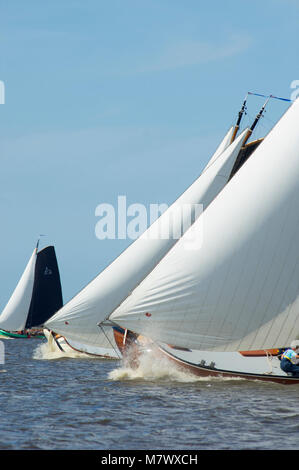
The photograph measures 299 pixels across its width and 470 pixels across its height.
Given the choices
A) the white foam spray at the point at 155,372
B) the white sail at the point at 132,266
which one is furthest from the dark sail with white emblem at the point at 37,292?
the white foam spray at the point at 155,372

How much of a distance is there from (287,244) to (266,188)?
84.0 inches

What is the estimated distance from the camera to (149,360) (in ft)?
103

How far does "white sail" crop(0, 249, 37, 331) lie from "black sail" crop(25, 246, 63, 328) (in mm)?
830

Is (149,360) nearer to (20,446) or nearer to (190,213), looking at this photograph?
(190,213)

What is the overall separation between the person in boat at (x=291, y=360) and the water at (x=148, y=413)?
633 mm

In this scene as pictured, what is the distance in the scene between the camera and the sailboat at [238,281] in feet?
87.2

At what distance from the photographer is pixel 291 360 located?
26875mm

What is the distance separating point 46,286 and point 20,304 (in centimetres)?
456

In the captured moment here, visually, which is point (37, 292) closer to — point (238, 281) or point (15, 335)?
point (15, 335)

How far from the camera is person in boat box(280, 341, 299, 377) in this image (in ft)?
87.4

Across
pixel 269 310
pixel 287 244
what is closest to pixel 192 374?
pixel 269 310

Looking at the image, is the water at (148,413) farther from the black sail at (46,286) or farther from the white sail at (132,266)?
the black sail at (46,286)

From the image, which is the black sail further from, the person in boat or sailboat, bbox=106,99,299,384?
the person in boat

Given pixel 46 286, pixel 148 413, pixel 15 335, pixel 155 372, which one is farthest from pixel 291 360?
pixel 15 335
